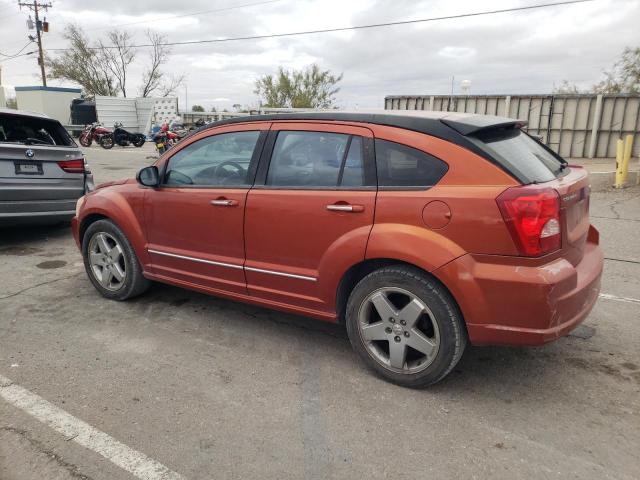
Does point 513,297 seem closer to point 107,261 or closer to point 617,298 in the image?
point 617,298

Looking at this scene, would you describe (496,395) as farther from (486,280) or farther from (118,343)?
(118,343)

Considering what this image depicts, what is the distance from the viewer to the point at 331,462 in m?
2.41

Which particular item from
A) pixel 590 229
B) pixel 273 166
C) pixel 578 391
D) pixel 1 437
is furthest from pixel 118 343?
pixel 590 229

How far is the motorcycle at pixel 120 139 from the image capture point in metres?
22.3

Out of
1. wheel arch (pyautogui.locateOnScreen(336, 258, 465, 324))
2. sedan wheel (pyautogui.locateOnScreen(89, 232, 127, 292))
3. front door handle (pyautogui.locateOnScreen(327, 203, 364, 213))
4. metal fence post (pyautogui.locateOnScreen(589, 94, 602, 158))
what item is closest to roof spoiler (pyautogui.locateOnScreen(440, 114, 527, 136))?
front door handle (pyautogui.locateOnScreen(327, 203, 364, 213))

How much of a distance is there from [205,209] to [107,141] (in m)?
20.8

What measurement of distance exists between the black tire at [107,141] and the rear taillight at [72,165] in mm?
17147

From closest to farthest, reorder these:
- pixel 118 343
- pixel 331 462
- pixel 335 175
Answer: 1. pixel 331 462
2. pixel 335 175
3. pixel 118 343

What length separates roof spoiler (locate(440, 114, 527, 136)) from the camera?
287cm

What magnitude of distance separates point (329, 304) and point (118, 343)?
5.29 feet

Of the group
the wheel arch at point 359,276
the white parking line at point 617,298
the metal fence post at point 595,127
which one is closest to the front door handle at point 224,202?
the wheel arch at point 359,276

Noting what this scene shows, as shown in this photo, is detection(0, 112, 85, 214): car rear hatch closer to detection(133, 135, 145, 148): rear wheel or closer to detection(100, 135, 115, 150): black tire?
detection(100, 135, 115, 150): black tire

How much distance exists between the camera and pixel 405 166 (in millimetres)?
2965

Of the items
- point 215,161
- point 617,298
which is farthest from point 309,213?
point 617,298
